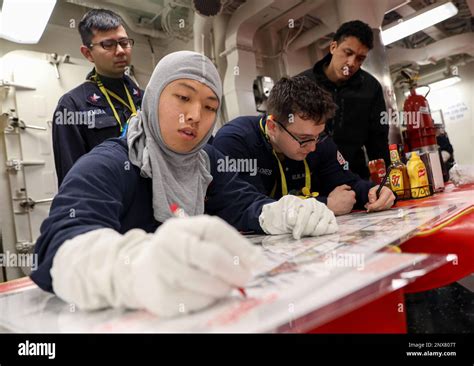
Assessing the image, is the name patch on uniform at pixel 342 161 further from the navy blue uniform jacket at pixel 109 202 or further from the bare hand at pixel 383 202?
the navy blue uniform jacket at pixel 109 202

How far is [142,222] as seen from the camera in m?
0.63

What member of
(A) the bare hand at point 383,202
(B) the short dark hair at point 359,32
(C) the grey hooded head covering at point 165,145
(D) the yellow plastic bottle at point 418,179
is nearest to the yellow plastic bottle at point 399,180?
(D) the yellow plastic bottle at point 418,179

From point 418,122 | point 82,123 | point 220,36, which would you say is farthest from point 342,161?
point 82,123

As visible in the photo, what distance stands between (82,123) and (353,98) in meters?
0.99

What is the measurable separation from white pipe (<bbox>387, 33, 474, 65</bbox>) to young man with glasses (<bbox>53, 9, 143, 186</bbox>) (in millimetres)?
1102

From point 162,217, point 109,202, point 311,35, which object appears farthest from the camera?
point 311,35

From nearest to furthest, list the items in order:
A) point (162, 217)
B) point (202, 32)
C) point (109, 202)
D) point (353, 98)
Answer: point (109, 202) → point (162, 217) → point (353, 98) → point (202, 32)

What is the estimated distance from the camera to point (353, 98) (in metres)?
1.31

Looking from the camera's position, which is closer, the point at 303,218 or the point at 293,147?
the point at 303,218

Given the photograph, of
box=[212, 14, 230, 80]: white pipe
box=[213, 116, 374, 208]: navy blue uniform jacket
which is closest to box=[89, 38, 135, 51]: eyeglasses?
box=[213, 116, 374, 208]: navy blue uniform jacket

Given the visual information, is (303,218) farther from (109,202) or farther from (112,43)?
(112,43)

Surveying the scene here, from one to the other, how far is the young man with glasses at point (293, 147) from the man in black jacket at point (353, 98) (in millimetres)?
173

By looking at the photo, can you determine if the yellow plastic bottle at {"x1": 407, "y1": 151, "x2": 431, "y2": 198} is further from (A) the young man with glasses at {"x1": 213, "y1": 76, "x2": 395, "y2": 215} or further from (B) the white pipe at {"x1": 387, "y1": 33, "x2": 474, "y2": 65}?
(B) the white pipe at {"x1": 387, "y1": 33, "x2": 474, "y2": 65}

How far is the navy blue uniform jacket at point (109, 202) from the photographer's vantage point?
40 centimetres
